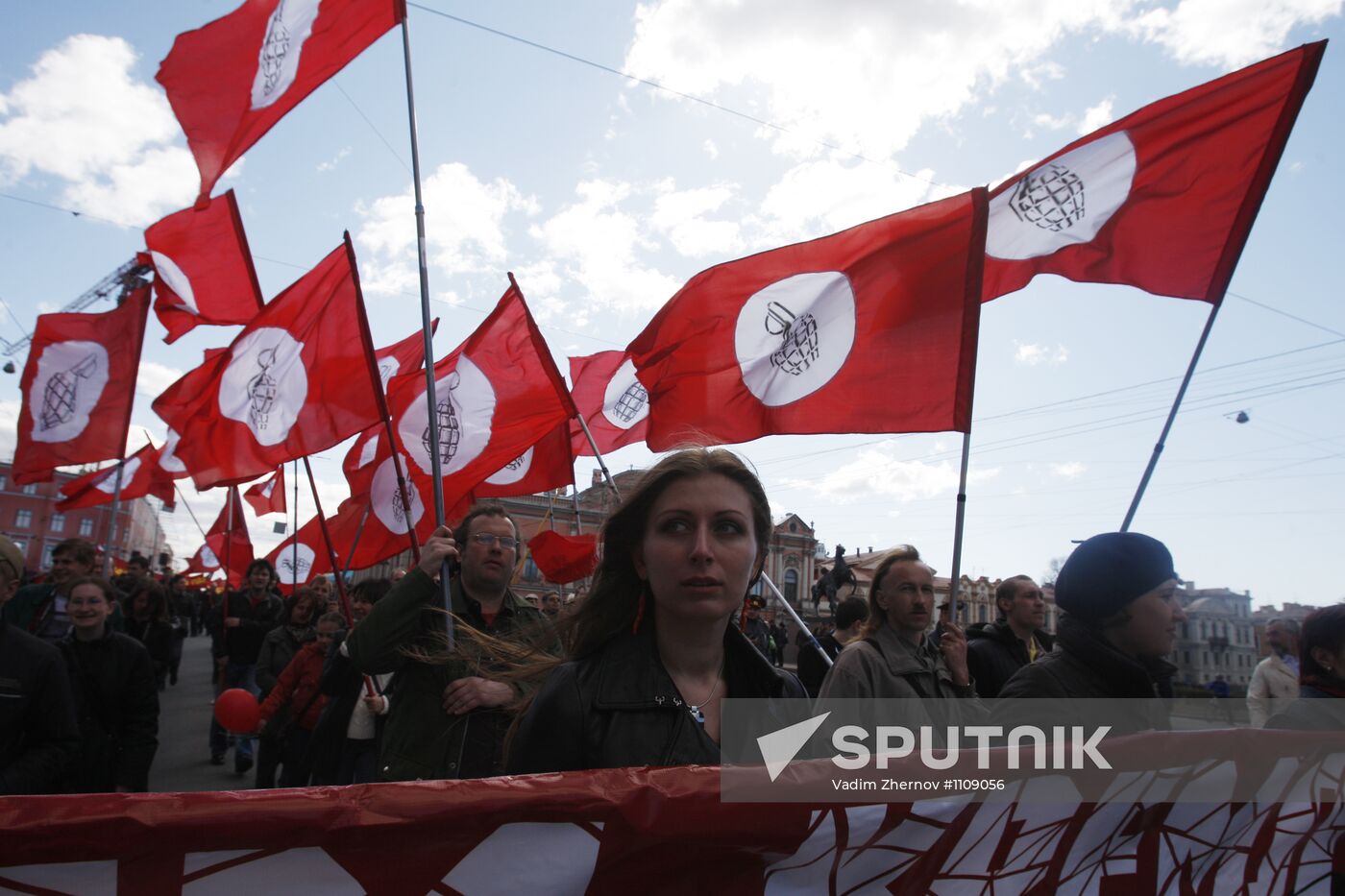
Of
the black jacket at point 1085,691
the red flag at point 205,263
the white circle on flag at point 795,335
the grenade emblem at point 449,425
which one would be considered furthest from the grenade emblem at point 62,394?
the black jacket at point 1085,691

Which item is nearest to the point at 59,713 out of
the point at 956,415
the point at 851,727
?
the point at 851,727

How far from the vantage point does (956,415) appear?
4.18m

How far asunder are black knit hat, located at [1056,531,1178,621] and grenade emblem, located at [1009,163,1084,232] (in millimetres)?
2256

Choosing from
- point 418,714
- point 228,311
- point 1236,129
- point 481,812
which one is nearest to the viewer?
point 481,812

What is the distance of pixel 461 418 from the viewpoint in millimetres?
6738

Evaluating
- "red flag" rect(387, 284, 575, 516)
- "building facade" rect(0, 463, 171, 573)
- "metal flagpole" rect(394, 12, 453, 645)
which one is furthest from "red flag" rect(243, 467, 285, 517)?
"building facade" rect(0, 463, 171, 573)

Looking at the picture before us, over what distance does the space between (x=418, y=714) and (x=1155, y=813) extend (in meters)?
2.44

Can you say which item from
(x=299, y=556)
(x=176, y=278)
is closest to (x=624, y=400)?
(x=176, y=278)

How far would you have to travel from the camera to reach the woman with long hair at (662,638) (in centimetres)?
183

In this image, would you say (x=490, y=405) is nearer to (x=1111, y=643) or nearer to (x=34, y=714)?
Result: (x=34, y=714)

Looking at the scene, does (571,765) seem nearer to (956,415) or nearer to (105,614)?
(956,415)

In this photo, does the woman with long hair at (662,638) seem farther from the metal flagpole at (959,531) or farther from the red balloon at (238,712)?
the red balloon at (238,712)

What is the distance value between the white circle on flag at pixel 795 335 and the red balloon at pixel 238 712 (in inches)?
158

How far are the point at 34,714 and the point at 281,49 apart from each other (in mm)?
3766
